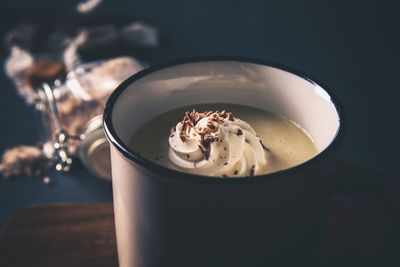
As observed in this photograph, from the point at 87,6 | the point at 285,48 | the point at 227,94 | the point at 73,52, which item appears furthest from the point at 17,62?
the point at 227,94

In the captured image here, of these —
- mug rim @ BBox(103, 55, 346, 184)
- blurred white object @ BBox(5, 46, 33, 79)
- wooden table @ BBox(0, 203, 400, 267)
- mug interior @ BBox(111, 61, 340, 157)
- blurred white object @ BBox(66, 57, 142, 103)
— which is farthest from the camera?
blurred white object @ BBox(5, 46, 33, 79)

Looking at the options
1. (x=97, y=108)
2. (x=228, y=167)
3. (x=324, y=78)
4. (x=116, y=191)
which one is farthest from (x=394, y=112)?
(x=116, y=191)

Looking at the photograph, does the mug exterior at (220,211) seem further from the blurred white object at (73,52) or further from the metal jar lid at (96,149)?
the blurred white object at (73,52)

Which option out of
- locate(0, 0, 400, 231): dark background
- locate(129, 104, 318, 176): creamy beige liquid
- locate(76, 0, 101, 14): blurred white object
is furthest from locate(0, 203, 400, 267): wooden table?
locate(76, 0, 101, 14): blurred white object

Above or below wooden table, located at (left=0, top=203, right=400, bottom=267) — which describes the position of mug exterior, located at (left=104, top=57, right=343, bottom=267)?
above

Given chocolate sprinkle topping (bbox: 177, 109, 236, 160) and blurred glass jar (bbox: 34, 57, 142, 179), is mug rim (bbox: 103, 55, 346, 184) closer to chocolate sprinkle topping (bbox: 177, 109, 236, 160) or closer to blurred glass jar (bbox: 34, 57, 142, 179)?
chocolate sprinkle topping (bbox: 177, 109, 236, 160)

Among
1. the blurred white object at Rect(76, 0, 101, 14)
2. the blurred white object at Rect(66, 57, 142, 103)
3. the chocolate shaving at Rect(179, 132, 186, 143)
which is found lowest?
the blurred white object at Rect(66, 57, 142, 103)

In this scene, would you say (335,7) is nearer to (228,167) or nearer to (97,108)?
(97,108)

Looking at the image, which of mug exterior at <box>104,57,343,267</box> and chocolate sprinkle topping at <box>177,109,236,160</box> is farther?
chocolate sprinkle topping at <box>177,109,236,160</box>
